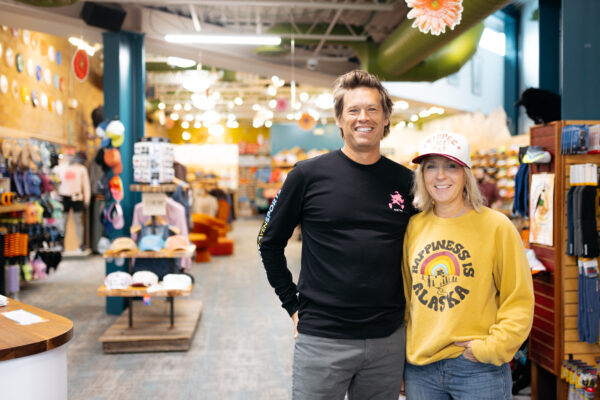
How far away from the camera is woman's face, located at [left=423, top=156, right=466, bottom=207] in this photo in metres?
1.83

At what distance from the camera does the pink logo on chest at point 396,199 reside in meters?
1.87

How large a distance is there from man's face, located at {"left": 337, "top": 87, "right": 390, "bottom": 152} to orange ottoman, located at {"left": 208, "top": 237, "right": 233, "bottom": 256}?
30.8ft

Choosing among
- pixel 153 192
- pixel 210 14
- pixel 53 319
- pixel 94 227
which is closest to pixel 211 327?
pixel 153 192

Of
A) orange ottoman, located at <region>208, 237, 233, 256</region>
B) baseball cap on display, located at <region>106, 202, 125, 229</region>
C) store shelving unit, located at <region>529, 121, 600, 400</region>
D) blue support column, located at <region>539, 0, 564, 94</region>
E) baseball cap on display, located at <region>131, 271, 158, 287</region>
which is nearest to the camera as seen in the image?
store shelving unit, located at <region>529, 121, 600, 400</region>

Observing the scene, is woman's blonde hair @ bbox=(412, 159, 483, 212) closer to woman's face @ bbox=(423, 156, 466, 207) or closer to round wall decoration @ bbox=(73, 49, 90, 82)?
woman's face @ bbox=(423, 156, 466, 207)

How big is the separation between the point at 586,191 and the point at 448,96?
1196 cm

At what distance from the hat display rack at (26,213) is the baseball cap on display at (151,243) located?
2001 mm

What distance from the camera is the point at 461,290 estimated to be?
5.80 ft

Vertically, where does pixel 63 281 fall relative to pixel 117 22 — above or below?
below

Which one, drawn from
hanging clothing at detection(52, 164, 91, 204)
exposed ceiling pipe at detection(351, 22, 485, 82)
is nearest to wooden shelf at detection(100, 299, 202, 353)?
hanging clothing at detection(52, 164, 91, 204)

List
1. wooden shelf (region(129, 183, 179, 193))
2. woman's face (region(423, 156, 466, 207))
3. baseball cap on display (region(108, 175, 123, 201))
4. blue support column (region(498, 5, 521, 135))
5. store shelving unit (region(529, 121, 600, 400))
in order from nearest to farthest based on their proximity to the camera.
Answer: woman's face (region(423, 156, 466, 207))
store shelving unit (region(529, 121, 600, 400))
wooden shelf (region(129, 183, 179, 193))
baseball cap on display (region(108, 175, 123, 201))
blue support column (region(498, 5, 521, 135))

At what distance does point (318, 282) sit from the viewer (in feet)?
6.09

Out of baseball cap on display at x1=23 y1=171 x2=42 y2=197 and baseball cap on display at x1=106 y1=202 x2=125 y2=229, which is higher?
baseball cap on display at x1=23 y1=171 x2=42 y2=197

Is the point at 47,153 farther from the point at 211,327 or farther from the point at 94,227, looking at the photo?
the point at 211,327
